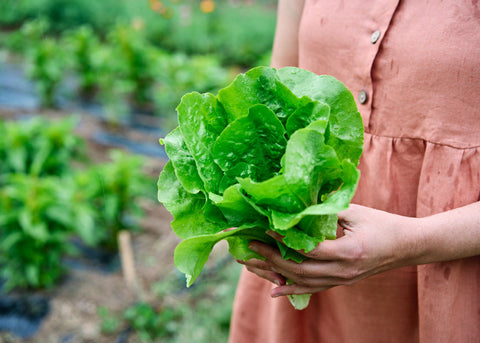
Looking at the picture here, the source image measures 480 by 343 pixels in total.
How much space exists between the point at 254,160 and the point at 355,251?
0.91 feet

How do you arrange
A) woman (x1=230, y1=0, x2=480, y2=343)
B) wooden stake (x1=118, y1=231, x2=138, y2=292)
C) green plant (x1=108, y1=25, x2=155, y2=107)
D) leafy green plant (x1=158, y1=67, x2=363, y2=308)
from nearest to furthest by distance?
leafy green plant (x1=158, y1=67, x2=363, y2=308) < woman (x1=230, y1=0, x2=480, y2=343) < wooden stake (x1=118, y1=231, x2=138, y2=292) < green plant (x1=108, y1=25, x2=155, y2=107)

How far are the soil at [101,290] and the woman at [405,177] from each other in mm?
1811

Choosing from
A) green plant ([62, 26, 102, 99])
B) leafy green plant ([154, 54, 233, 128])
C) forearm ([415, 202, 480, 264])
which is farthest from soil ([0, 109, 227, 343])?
green plant ([62, 26, 102, 99])

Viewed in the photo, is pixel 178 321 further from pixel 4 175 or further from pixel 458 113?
pixel 458 113

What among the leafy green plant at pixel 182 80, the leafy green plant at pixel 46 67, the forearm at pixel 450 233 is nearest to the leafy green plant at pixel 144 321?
the forearm at pixel 450 233

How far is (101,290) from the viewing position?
274 cm

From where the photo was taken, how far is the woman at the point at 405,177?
0.86m

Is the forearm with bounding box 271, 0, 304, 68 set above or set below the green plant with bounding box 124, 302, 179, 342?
above

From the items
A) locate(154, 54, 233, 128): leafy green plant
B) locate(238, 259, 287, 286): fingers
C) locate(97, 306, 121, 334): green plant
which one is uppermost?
locate(238, 259, 287, 286): fingers

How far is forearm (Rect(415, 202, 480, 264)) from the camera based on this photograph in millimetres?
877

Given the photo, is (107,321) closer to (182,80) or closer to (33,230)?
(33,230)

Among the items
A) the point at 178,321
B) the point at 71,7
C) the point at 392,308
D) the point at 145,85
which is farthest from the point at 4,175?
the point at 71,7

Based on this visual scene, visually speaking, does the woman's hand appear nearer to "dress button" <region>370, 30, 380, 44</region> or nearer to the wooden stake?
"dress button" <region>370, 30, 380, 44</region>

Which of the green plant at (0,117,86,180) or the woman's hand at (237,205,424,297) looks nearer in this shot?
the woman's hand at (237,205,424,297)
